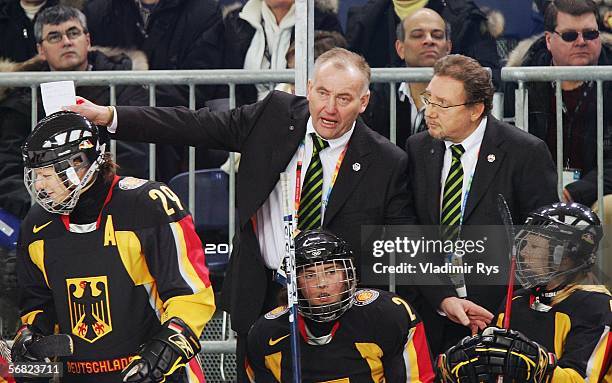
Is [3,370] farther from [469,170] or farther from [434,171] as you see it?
[469,170]

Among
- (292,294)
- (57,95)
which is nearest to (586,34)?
(292,294)

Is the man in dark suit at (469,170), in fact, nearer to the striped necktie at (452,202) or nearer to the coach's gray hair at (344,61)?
the striped necktie at (452,202)

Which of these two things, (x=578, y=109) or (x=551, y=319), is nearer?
(x=551, y=319)

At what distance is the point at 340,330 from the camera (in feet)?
19.7

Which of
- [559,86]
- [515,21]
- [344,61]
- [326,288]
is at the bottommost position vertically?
[326,288]

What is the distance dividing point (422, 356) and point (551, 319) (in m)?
0.55

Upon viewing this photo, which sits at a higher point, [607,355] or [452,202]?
[452,202]

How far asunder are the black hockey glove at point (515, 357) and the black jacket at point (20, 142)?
2490mm

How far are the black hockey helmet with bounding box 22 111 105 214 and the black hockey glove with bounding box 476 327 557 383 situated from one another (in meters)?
1.78

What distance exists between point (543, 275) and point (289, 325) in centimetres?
108

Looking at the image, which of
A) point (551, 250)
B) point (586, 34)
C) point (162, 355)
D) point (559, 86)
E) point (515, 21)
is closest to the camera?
point (162, 355)

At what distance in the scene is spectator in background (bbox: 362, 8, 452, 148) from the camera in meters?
7.07

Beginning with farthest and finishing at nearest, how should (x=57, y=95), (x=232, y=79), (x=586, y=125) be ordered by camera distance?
(x=232, y=79) < (x=586, y=125) < (x=57, y=95)

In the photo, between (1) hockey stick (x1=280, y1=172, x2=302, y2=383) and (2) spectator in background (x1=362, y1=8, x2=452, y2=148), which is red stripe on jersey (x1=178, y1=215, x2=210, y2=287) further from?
(2) spectator in background (x1=362, y1=8, x2=452, y2=148)
